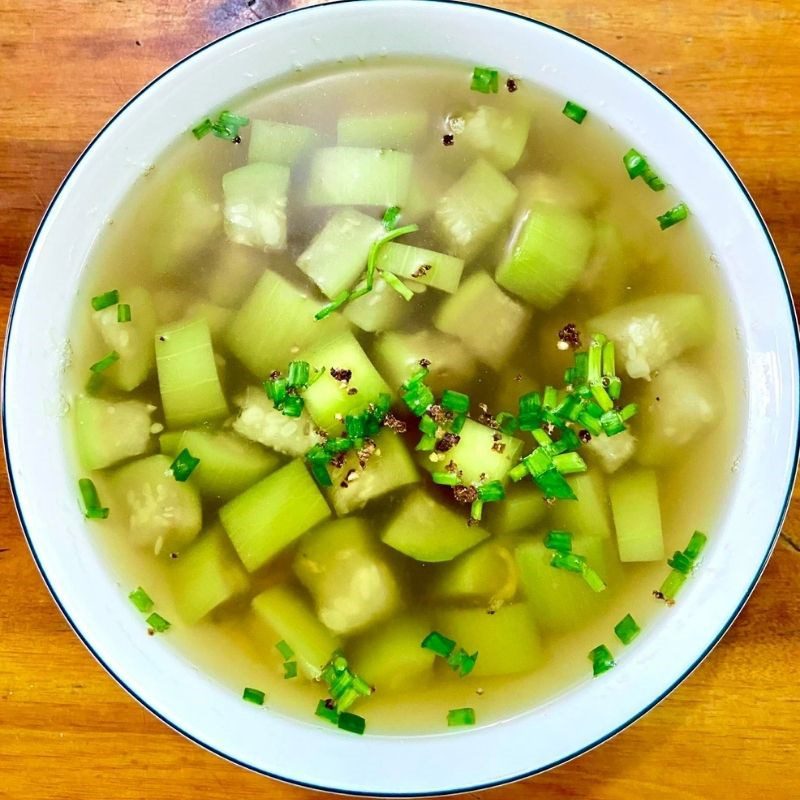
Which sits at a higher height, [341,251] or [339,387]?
[341,251]

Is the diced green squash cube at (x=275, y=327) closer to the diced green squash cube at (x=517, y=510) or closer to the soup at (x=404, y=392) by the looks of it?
the soup at (x=404, y=392)

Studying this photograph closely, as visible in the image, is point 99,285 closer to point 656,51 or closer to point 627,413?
point 627,413

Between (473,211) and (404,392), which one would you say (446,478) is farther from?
(473,211)

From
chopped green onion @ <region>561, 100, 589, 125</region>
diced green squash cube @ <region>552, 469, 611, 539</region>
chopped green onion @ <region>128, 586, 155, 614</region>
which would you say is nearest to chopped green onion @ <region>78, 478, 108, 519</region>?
chopped green onion @ <region>128, 586, 155, 614</region>

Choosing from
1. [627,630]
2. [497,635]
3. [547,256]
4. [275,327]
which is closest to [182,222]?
[275,327]

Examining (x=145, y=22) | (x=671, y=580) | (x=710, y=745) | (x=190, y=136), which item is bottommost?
(x=710, y=745)

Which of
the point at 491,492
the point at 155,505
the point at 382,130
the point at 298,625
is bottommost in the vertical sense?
the point at 298,625

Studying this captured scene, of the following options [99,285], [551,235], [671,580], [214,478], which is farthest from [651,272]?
[99,285]
